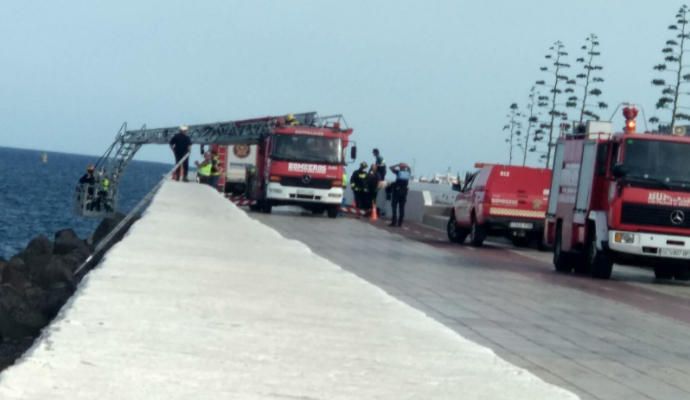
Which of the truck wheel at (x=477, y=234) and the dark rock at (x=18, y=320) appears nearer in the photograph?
the dark rock at (x=18, y=320)

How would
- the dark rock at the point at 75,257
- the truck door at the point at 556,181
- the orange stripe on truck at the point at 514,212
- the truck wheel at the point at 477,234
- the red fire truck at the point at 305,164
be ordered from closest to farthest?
the dark rock at the point at 75,257 < the truck door at the point at 556,181 < the orange stripe on truck at the point at 514,212 < the truck wheel at the point at 477,234 < the red fire truck at the point at 305,164

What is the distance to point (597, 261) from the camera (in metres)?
26.1

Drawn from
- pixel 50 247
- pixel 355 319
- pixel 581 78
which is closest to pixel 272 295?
pixel 355 319

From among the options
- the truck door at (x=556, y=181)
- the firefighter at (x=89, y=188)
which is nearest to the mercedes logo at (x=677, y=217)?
the truck door at (x=556, y=181)

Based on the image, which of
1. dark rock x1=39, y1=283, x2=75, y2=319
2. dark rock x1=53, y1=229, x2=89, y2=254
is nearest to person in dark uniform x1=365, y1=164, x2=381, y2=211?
dark rock x1=53, y1=229, x2=89, y2=254

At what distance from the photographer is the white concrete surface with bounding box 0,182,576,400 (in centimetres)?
640

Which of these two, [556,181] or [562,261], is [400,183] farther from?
[562,261]

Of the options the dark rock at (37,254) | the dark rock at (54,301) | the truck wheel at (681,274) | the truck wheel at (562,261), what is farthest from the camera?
the truck wheel at (562,261)

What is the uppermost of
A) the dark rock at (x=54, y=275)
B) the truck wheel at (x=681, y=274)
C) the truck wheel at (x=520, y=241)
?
the truck wheel at (x=681, y=274)

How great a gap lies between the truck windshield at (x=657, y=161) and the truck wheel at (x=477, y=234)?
34.7 ft

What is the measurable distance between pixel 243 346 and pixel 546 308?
1115 cm

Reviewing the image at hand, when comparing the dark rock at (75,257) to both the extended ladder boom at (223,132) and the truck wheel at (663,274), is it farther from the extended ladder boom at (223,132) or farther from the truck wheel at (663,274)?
the extended ladder boom at (223,132)

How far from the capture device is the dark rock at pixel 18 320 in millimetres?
16391

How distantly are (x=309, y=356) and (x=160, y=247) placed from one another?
309 inches
